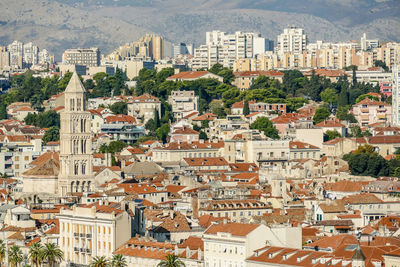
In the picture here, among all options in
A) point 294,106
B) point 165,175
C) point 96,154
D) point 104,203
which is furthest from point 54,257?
point 294,106

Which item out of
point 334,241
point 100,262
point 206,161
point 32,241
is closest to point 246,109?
point 206,161

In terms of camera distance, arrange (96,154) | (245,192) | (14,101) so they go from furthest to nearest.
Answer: (14,101)
(96,154)
(245,192)

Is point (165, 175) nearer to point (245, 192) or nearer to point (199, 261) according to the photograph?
point (245, 192)

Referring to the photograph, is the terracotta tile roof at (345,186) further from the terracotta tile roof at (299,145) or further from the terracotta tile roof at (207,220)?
the terracotta tile roof at (207,220)

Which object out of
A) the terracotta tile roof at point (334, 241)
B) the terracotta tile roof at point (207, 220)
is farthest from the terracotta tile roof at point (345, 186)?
the terracotta tile roof at point (334, 241)

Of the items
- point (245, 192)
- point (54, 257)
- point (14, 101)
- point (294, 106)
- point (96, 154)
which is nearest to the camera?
point (54, 257)

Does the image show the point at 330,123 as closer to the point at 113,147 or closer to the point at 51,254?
the point at 113,147
